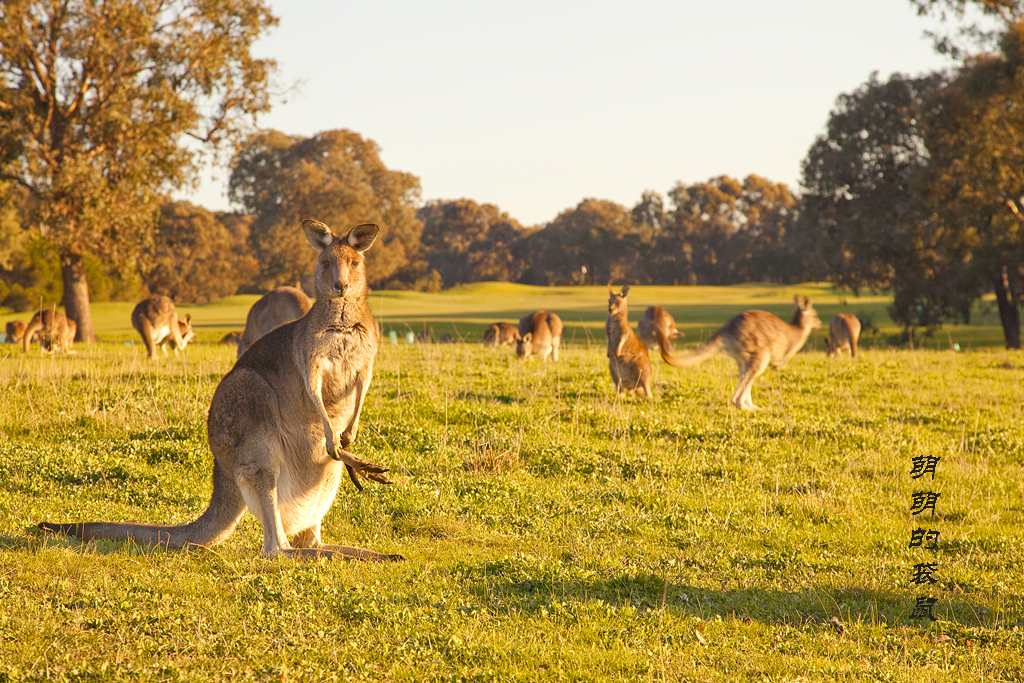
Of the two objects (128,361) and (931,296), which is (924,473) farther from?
(931,296)

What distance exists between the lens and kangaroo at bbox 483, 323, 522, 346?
21250mm

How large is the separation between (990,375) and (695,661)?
15.0 m

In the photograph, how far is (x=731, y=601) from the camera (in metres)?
5.48

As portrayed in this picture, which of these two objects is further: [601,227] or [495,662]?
[601,227]

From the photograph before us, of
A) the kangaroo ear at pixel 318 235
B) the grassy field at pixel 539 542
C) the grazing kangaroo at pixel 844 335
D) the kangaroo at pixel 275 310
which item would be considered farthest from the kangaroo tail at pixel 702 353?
the grazing kangaroo at pixel 844 335

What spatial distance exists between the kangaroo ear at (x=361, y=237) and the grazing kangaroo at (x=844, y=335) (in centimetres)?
1754

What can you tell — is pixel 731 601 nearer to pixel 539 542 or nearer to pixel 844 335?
pixel 539 542

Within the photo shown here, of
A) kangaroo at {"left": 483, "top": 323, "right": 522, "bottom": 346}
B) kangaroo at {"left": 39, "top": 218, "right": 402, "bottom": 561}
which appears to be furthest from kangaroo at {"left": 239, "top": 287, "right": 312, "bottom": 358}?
kangaroo at {"left": 39, "top": 218, "right": 402, "bottom": 561}

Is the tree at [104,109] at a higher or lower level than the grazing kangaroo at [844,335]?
higher

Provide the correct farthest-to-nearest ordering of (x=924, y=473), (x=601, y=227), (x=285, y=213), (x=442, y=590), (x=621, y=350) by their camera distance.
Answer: (x=601, y=227) → (x=285, y=213) → (x=621, y=350) → (x=924, y=473) → (x=442, y=590)

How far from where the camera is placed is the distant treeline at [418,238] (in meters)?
57.0

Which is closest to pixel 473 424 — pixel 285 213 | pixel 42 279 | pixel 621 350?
pixel 621 350

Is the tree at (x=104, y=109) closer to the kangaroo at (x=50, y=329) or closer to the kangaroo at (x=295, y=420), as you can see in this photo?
the kangaroo at (x=50, y=329)

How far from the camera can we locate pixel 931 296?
109 feet
